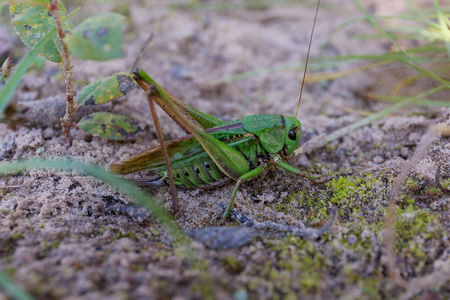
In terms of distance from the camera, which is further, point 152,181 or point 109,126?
point 109,126

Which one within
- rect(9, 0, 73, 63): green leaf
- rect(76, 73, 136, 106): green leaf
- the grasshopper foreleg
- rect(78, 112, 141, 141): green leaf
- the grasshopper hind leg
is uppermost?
rect(9, 0, 73, 63): green leaf

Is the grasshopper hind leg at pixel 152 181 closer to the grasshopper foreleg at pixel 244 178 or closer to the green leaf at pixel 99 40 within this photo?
the grasshopper foreleg at pixel 244 178

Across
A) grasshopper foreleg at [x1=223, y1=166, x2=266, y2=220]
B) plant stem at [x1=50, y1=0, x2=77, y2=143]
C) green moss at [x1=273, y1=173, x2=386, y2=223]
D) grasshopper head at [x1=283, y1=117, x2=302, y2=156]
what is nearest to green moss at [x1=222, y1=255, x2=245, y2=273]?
grasshopper foreleg at [x1=223, y1=166, x2=266, y2=220]

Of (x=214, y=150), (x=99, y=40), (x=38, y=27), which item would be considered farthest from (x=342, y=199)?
(x=38, y=27)

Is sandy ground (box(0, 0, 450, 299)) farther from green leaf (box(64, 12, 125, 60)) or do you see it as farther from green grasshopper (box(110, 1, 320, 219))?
green leaf (box(64, 12, 125, 60))

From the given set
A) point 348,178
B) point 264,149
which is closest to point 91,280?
point 264,149

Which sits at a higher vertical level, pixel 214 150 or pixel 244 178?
pixel 214 150

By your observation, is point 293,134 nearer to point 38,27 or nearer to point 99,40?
point 99,40
